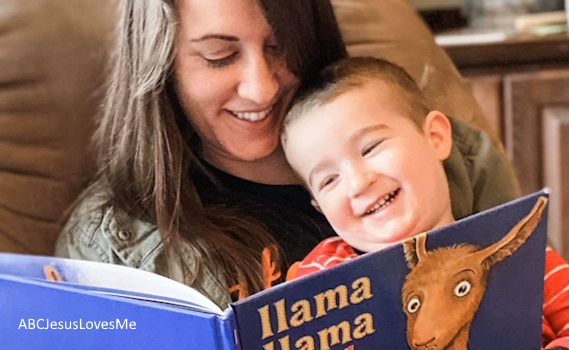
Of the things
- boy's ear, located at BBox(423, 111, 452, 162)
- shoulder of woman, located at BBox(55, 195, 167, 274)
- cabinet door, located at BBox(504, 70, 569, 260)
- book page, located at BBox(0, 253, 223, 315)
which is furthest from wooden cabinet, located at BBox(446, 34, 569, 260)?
book page, located at BBox(0, 253, 223, 315)

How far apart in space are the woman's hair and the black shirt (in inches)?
0.6

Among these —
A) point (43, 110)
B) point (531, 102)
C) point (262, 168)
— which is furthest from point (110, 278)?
point (531, 102)

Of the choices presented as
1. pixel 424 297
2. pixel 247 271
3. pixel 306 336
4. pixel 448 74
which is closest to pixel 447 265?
pixel 424 297

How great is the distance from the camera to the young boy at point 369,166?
0.78 metres

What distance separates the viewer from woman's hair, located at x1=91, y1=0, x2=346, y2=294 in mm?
839

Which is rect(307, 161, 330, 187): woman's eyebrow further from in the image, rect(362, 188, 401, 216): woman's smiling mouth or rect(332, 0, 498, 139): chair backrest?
rect(332, 0, 498, 139): chair backrest

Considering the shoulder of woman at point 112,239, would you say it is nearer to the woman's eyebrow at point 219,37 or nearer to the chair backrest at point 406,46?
the woman's eyebrow at point 219,37

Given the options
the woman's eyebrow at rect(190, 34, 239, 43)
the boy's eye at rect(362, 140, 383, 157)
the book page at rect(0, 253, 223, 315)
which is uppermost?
the woman's eyebrow at rect(190, 34, 239, 43)

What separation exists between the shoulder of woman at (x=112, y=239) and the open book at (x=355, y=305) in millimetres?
128

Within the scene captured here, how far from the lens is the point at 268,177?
91 centimetres

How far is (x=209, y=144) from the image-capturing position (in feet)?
3.01

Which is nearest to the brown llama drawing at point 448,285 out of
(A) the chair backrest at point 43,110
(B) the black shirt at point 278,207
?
(B) the black shirt at point 278,207

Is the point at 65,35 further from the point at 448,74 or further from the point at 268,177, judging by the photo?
the point at 448,74

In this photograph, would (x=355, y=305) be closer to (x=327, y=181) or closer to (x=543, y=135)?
(x=327, y=181)
